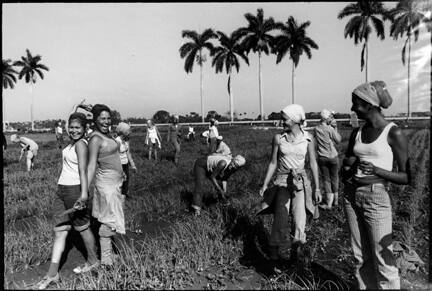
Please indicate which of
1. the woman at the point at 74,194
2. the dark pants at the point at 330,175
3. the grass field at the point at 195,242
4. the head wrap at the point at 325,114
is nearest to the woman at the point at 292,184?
the grass field at the point at 195,242

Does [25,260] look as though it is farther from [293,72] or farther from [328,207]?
[293,72]

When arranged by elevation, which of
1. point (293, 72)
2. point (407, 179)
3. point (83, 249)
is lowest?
point (83, 249)

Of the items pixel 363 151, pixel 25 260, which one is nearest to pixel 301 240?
pixel 363 151

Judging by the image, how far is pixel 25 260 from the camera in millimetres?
3670

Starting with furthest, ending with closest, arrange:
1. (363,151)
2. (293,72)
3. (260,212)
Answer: (293,72) < (260,212) < (363,151)

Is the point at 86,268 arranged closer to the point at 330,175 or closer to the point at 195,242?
the point at 195,242

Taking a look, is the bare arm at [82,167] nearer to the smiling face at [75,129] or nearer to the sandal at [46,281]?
the smiling face at [75,129]

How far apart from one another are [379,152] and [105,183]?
266 centimetres

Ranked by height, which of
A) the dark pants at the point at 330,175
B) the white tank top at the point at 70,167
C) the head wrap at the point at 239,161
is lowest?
the dark pants at the point at 330,175

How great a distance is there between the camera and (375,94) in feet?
8.64

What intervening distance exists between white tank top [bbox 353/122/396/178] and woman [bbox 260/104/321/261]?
1.00 metres

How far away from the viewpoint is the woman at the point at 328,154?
612 centimetres

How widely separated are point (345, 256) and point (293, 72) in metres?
38.5

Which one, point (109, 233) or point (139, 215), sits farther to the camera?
point (139, 215)
